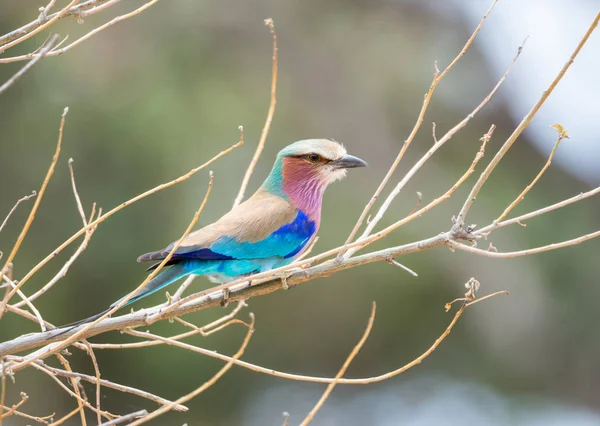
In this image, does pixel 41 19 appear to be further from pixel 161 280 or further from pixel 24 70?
pixel 161 280

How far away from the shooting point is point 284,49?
27.9 ft

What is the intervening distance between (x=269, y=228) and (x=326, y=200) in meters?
4.06

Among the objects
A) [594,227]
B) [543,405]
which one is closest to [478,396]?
[543,405]

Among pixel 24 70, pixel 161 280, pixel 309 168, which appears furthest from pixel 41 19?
pixel 309 168

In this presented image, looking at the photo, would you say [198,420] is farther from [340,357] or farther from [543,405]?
[543,405]

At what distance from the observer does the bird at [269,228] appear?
3.12 metres

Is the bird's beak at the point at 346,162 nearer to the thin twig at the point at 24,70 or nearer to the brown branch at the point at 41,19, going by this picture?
the brown branch at the point at 41,19

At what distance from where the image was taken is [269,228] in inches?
137

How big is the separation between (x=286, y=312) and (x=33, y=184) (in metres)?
2.60

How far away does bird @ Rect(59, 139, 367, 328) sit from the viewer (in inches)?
123

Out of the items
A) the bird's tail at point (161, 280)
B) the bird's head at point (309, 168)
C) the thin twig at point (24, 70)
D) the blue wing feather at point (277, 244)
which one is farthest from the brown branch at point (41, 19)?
the bird's head at point (309, 168)

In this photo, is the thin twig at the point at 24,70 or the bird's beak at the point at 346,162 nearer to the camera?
the thin twig at the point at 24,70

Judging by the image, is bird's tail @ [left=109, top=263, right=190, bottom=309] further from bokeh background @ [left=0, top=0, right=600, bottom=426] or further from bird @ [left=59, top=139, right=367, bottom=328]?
bokeh background @ [left=0, top=0, right=600, bottom=426]

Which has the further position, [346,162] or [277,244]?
[346,162]
